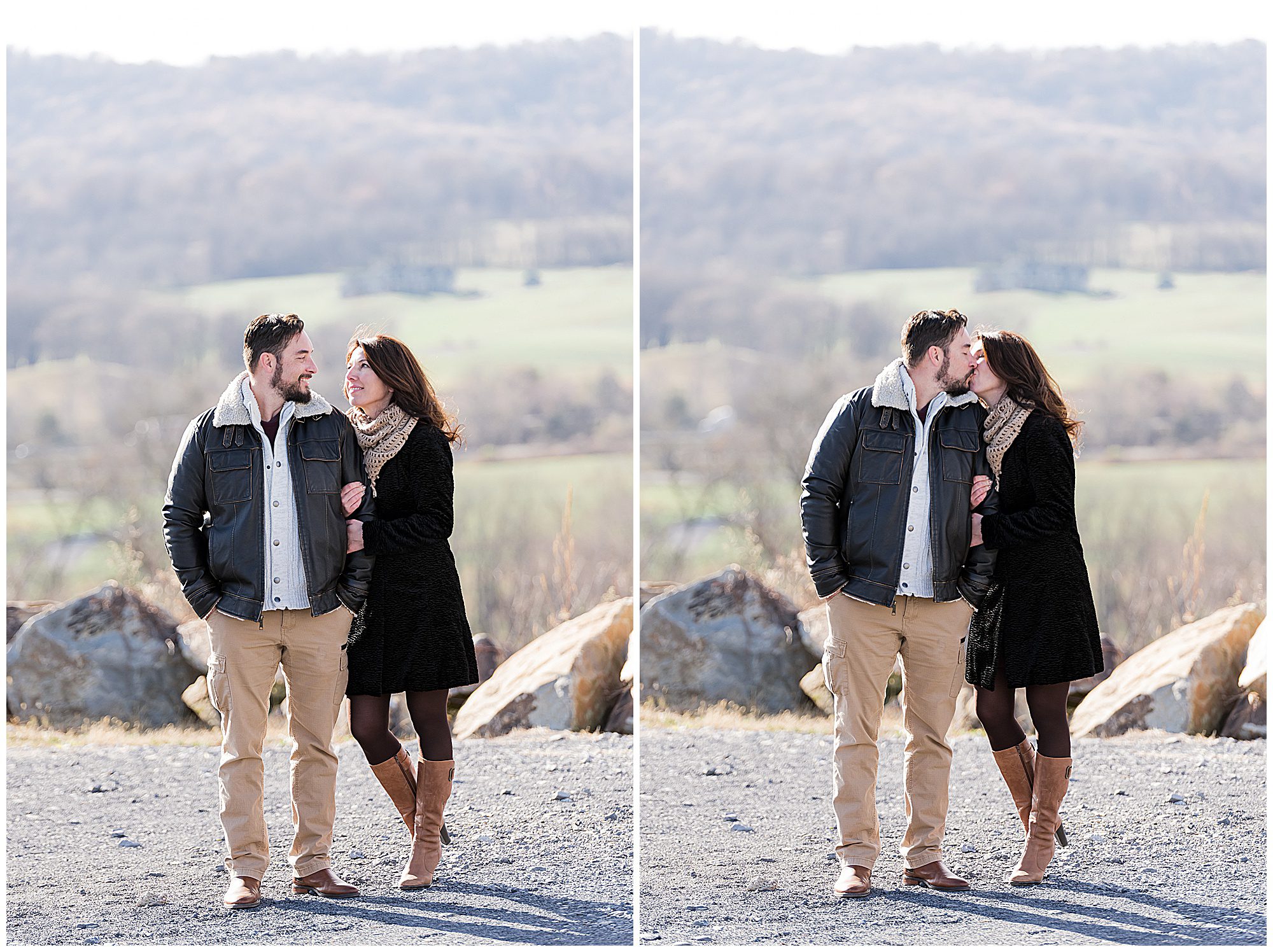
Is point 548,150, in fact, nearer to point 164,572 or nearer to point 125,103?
point 125,103

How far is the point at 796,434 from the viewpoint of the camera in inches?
384

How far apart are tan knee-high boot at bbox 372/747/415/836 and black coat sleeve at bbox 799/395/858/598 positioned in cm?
→ 124

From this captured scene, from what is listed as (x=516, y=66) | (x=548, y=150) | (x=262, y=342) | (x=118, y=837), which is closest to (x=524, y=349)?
(x=548, y=150)

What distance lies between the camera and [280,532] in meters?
3.26

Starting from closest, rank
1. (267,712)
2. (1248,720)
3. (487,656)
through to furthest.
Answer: (267,712) → (1248,720) → (487,656)

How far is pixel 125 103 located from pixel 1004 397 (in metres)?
9.22

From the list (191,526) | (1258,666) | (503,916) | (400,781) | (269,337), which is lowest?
(503,916)

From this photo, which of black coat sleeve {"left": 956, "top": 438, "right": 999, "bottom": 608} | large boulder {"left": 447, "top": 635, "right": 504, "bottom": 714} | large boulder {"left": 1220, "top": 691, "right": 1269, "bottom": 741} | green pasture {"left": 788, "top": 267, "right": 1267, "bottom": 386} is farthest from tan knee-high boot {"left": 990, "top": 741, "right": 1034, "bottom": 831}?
green pasture {"left": 788, "top": 267, "right": 1267, "bottom": 386}

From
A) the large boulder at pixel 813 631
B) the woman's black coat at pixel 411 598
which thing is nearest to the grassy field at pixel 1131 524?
the large boulder at pixel 813 631

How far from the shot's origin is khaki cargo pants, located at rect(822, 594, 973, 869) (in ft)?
11.2

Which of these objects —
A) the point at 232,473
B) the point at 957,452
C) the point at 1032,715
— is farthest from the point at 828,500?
the point at 232,473

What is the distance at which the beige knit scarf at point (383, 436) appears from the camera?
3.43 m

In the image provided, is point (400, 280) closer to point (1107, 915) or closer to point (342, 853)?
point (342, 853)

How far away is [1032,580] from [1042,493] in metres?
0.24
